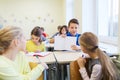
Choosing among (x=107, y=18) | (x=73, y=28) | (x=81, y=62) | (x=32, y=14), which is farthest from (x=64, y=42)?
(x=32, y=14)

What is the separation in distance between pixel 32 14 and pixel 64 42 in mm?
4512

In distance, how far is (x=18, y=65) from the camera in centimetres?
164

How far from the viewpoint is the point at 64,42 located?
2779 mm

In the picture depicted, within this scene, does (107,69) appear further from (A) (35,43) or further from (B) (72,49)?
(A) (35,43)

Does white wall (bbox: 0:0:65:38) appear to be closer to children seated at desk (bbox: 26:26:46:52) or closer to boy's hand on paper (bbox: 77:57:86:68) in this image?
children seated at desk (bbox: 26:26:46:52)

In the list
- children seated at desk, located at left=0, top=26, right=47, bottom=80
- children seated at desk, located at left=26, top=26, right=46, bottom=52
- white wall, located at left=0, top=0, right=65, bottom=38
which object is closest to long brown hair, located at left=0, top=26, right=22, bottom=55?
children seated at desk, located at left=0, top=26, right=47, bottom=80

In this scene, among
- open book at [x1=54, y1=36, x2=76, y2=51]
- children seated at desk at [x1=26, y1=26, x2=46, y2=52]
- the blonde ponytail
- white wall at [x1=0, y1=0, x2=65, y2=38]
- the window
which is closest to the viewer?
the blonde ponytail

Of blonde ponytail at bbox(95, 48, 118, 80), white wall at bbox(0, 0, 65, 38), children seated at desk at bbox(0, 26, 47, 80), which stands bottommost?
blonde ponytail at bbox(95, 48, 118, 80)

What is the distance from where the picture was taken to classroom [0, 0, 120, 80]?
145 cm

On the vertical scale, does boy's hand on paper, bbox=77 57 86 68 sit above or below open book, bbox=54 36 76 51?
below

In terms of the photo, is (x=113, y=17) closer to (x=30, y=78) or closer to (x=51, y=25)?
(x=30, y=78)

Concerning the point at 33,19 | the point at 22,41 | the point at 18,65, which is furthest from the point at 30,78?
the point at 33,19

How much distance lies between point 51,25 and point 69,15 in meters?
1.03

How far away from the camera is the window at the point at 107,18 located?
3328mm
